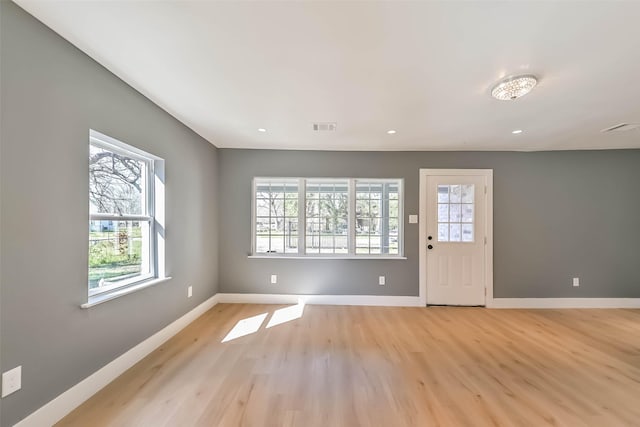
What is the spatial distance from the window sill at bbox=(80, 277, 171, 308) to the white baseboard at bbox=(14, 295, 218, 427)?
501 mm

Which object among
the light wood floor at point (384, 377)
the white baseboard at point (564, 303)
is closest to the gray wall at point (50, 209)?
the light wood floor at point (384, 377)

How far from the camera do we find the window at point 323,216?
3988mm

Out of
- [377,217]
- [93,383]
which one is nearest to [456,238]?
[377,217]

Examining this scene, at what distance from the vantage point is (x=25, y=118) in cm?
141

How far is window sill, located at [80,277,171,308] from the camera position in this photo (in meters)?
1.82

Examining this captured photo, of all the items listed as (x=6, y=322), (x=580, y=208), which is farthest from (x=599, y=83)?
(x=6, y=322)

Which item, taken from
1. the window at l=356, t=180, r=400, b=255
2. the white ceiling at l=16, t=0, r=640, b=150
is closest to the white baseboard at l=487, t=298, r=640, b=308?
the window at l=356, t=180, r=400, b=255

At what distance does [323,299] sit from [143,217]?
2555mm

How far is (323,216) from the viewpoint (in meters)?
4.02

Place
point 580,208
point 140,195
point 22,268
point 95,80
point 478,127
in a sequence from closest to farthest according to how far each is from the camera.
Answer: point 22,268
point 95,80
point 140,195
point 478,127
point 580,208

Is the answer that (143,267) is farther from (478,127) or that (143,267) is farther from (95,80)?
(478,127)

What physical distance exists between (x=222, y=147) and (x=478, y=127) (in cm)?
343

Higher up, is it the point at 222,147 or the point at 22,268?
the point at 222,147

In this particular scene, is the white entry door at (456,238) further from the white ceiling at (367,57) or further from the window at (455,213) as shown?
the white ceiling at (367,57)
